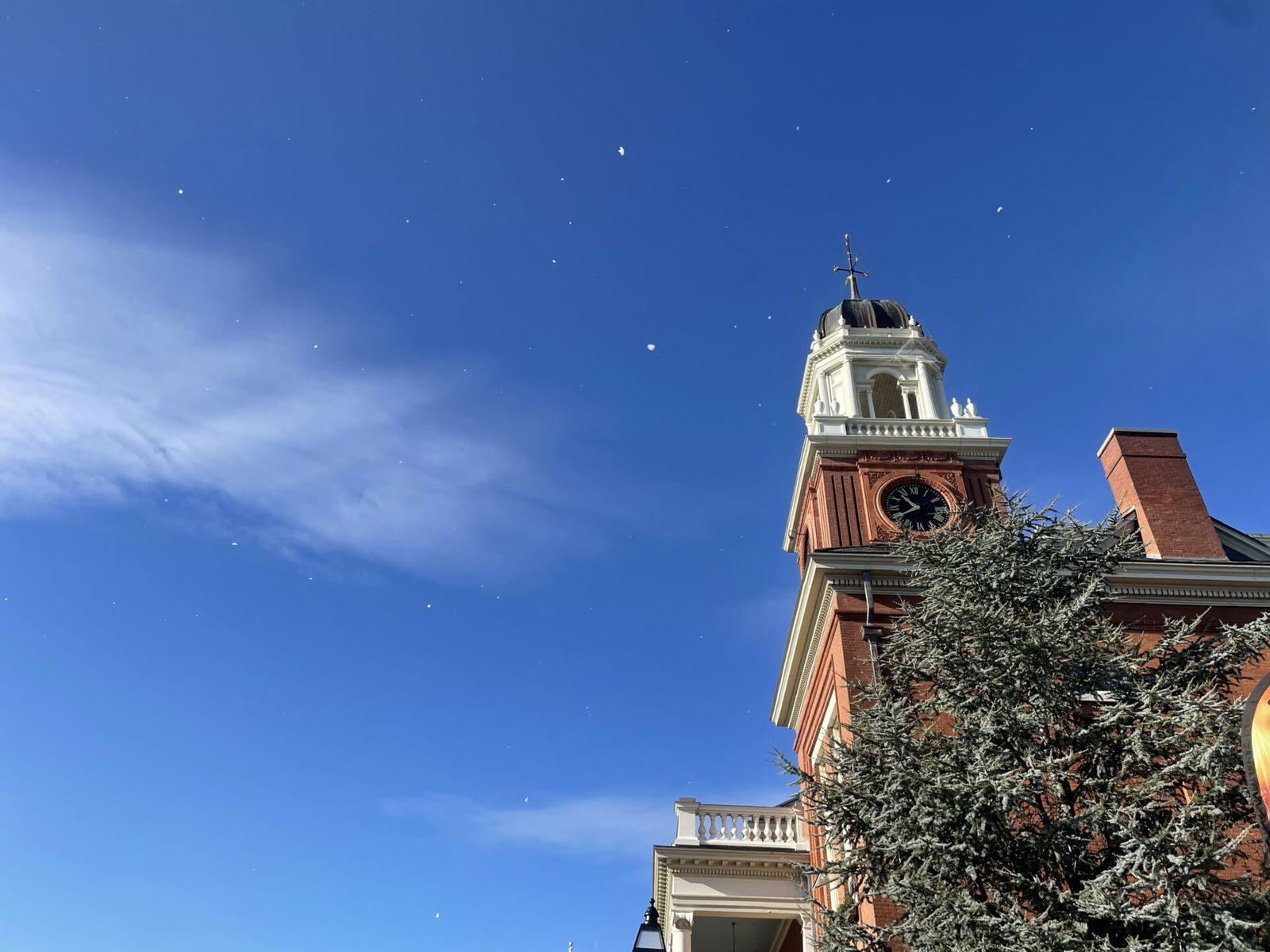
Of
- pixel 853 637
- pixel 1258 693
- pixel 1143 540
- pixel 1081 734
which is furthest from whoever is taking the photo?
pixel 1143 540

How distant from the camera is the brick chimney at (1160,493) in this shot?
923 inches

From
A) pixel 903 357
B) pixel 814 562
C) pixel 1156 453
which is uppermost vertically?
pixel 903 357

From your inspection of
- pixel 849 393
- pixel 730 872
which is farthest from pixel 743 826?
pixel 849 393

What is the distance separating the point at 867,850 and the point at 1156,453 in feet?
51.5

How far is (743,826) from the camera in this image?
22.4 meters

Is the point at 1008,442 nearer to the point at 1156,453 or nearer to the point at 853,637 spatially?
the point at 1156,453

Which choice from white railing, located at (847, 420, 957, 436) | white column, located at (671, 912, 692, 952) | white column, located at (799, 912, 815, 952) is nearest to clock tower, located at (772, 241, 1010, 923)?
white railing, located at (847, 420, 957, 436)

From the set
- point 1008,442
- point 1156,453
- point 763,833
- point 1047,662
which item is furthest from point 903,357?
point 1047,662

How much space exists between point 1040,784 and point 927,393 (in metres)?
17.2

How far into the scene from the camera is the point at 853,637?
21172 millimetres

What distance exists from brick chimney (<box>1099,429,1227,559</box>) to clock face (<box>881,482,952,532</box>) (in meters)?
4.22

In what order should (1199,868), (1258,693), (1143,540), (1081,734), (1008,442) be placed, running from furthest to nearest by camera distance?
1. (1008,442)
2. (1143,540)
3. (1081,734)
4. (1199,868)
5. (1258,693)

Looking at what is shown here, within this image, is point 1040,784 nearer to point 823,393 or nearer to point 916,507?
point 916,507

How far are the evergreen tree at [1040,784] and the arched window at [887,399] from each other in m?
15.5
